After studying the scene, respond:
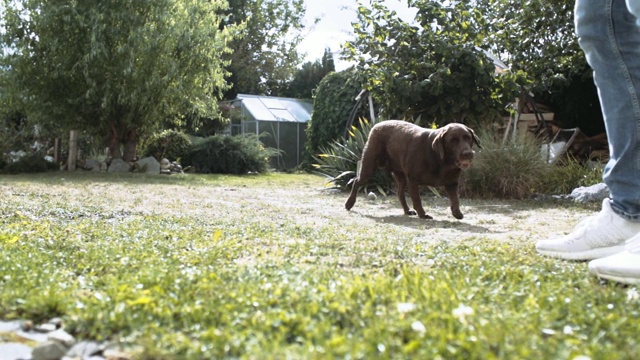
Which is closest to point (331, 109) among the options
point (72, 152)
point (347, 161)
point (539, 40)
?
point (539, 40)

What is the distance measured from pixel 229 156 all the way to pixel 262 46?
16408 mm

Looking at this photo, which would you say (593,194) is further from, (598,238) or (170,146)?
(170,146)

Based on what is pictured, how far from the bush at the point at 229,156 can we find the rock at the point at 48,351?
17806 millimetres

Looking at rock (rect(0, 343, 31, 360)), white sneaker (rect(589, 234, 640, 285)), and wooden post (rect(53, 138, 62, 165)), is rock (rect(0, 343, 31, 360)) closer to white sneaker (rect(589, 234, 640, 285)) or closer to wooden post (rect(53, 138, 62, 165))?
white sneaker (rect(589, 234, 640, 285))

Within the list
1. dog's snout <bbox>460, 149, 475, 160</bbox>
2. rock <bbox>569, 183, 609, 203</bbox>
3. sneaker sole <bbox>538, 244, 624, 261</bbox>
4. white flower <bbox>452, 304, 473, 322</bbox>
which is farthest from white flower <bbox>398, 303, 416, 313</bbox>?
rock <bbox>569, 183, 609, 203</bbox>

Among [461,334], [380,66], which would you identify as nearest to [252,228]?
[461,334]

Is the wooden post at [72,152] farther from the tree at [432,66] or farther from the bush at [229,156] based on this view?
the tree at [432,66]

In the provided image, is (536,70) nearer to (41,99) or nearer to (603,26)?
(603,26)

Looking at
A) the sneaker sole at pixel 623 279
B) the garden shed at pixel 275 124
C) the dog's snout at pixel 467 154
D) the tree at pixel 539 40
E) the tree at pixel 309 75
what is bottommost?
the sneaker sole at pixel 623 279

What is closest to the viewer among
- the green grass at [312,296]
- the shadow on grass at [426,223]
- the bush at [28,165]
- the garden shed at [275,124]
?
the green grass at [312,296]

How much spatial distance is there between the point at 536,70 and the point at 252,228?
976 cm

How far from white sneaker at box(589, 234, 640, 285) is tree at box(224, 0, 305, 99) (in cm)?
3081

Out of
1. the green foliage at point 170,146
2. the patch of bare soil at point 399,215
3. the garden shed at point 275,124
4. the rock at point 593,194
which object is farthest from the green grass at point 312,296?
the garden shed at point 275,124

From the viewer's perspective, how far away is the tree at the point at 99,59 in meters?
16.0
